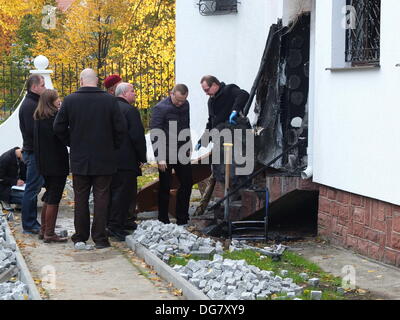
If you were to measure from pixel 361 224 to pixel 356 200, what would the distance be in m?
0.28

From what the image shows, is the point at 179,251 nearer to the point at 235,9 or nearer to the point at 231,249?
the point at 231,249

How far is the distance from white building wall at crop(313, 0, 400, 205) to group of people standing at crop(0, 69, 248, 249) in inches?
58.6

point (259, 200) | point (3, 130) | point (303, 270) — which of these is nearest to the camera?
point (303, 270)

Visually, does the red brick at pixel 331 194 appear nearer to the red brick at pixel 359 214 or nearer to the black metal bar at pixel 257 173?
the red brick at pixel 359 214

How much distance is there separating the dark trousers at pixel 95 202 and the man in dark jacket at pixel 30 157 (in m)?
1.13

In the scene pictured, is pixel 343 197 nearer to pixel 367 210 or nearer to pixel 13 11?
pixel 367 210

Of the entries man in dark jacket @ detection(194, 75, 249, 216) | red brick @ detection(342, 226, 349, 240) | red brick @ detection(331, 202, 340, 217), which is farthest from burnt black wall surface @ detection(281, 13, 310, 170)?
red brick @ detection(342, 226, 349, 240)

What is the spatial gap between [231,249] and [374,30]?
111 inches

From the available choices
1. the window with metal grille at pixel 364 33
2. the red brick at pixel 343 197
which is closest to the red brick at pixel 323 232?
the red brick at pixel 343 197

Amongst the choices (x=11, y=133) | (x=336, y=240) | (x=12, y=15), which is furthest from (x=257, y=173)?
(x=12, y=15)

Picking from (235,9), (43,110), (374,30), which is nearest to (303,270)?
(374,30)

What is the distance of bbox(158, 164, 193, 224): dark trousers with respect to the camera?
37.1 feet

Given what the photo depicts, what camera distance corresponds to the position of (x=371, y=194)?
9125 mm

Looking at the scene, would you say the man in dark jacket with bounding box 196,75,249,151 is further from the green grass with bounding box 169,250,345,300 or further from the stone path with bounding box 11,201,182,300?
the green grass with bounding box 169,250,345,300
